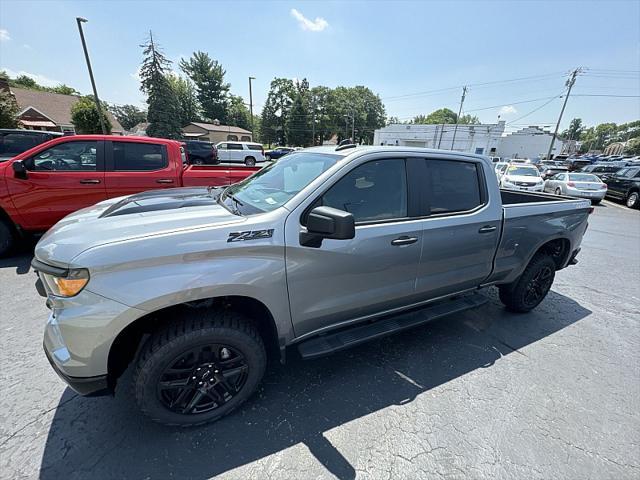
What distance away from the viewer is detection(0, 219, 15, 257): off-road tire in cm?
434

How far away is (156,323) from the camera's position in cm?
187

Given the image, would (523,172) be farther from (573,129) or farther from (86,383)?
(573,129)

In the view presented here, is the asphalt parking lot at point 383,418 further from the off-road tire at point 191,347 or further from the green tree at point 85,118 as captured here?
the green tree at point 85,118

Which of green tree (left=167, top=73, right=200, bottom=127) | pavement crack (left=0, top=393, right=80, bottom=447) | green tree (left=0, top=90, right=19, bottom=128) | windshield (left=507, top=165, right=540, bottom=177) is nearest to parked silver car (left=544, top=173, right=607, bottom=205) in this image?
windshield (left=507, top=165, right=540, bottom=177)

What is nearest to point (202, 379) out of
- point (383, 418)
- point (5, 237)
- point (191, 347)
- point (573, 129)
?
point (191, 347)

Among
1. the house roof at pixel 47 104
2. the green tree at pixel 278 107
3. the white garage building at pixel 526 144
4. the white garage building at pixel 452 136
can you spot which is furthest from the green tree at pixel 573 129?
the house roof at pixel 47 104

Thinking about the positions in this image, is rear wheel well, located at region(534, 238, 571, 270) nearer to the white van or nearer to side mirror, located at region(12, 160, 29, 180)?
side mirror, located at region(12, 160, 29, 180)

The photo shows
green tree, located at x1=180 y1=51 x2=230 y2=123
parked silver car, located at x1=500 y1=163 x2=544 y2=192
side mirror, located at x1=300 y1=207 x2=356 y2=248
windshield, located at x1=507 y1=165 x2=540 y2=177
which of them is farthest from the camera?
green tree, located at x1=180 y1=51 x2=230 y2=123

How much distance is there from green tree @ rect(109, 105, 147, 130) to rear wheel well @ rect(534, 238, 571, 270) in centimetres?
11686

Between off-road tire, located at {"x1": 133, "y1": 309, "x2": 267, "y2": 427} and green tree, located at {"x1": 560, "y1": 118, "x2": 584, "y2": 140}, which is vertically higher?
green tree, located at {"x1": 560, "y1": 118, "x2": 584, "y2": 140}

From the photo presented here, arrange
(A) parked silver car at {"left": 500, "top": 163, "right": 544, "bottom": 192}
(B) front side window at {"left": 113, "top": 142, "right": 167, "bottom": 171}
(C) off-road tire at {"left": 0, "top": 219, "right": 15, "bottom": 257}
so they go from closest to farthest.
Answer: (C) off-road tire at {"left": 0, "top": 219, "right": 15, "bottom": 257} → (B) front side window at {"left": 113, "top": 142, "right": 167, "bottom": 171} → (A) parked silver car at {"left": 500, "top": 163, "right": 544, "bottom": 192}

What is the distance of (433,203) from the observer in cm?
257

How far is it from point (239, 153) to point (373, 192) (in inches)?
952

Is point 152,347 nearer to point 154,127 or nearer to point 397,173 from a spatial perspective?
point 397,173
